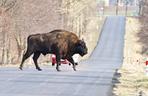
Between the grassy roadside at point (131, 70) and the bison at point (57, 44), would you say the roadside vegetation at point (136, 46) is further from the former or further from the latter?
the bison at point (57, 44)

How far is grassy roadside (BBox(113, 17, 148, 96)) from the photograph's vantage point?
19.5 m

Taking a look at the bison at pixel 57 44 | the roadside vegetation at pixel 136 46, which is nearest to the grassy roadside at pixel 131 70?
the roadside vegetation at pixel 136 46

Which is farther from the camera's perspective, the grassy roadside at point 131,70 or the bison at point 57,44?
the bison at point 57,44

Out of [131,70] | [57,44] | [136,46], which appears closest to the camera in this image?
[57,44]

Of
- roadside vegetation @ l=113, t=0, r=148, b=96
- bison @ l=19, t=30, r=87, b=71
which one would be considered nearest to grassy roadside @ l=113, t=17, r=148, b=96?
roadside vegetation @ l=113, t=0, r=148, b=96

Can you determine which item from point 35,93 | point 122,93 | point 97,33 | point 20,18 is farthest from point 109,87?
point 97,33

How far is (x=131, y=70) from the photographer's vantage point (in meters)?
33.8

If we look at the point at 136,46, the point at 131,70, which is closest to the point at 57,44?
the point at 131,70

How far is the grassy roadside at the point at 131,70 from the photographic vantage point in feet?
63.8

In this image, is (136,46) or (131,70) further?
(136,46)

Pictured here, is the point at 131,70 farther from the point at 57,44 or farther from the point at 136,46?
the point at 136,46

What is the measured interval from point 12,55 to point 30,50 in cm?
3977

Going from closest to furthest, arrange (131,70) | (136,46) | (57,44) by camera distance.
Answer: (57,44), (131,70), (136,46)

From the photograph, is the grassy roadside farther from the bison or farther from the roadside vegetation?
the bison
